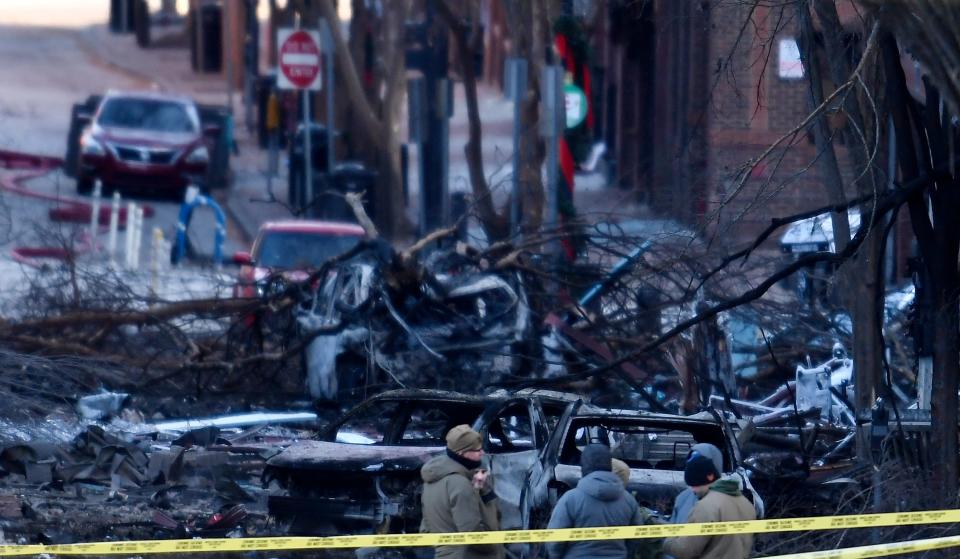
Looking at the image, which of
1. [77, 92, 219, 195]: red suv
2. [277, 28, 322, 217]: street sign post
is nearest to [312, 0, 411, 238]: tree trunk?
[277, 28, 322, 217]: street sign post

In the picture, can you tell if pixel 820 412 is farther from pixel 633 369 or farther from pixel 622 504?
pixel 622 504

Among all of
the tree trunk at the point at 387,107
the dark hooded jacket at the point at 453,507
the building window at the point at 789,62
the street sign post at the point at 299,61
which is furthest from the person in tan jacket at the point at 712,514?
the tree trunk at the point at 387,107

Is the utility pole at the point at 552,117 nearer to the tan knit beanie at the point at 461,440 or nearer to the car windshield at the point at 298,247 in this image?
the car windshield at the point at 298,247

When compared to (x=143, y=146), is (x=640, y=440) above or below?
below

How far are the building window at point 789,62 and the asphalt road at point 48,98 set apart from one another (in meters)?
10.4

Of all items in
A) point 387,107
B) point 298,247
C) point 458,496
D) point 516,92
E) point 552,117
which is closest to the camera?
point 458,496

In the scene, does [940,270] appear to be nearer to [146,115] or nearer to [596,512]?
[596,512]

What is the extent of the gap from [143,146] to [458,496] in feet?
74.5

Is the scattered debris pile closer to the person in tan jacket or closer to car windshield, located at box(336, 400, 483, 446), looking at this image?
car windshield, located at box(336, 400, 483, 446)

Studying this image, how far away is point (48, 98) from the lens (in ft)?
147

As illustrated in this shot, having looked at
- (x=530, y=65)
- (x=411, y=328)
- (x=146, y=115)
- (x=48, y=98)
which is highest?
(x=530, y=65)

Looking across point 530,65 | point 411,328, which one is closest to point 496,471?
point 411,328

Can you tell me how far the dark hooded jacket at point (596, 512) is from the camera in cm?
729

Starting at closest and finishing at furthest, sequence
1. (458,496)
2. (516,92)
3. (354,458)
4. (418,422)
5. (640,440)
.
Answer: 1. (458,496)
2. (354,458)
3. (640,440)
4. (418,422)
5. (516,92)
